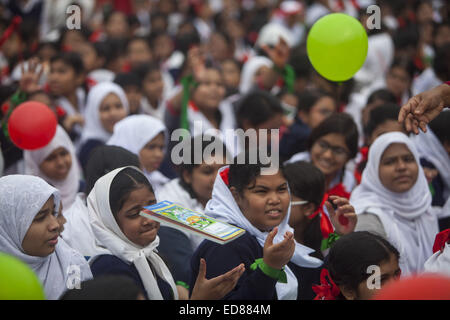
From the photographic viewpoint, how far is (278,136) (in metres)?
4.32

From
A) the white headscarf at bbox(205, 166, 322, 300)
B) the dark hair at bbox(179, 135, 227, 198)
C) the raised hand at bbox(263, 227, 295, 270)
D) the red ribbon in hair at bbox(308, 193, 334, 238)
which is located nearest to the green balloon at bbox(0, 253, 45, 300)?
the raised hand at bbox(263, 227, 295, 270)

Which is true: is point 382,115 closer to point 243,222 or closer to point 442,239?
point 442,239

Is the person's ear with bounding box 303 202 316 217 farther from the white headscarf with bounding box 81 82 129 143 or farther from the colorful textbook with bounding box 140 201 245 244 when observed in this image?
the white headscarf with bounding box 81 82 129 143

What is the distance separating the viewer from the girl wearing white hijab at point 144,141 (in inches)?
146

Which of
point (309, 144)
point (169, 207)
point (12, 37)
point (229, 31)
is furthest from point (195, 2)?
point (169, 207)

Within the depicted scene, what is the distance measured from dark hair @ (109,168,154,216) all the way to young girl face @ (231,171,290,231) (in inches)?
16.9

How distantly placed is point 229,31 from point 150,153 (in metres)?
5.36

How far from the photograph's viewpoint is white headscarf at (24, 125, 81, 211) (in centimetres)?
350

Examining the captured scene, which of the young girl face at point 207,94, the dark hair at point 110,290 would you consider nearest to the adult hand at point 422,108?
the dark hair at point 110,290

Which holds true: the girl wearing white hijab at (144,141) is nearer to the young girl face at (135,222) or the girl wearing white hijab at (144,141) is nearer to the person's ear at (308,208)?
the person's ear at (308,208)

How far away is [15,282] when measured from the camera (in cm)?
152

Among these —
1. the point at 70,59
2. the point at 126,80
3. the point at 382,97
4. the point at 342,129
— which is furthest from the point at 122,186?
the point at 70,59
